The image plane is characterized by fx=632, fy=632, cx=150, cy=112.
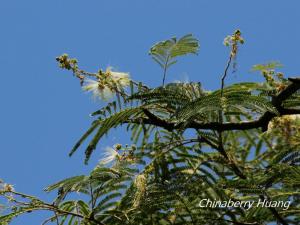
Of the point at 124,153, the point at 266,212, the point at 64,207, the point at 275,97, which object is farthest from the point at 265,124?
the point at 64,207

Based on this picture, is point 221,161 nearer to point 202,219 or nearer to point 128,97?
point 202,219

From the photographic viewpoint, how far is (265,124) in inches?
158

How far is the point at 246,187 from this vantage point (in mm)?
4230

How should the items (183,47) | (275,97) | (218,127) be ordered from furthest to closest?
1. (183,47)
2. (218,127)
3. (275,97)

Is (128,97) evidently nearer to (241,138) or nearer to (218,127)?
(218,127)

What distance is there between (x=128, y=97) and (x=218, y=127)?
2.00ft

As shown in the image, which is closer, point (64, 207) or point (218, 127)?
point (218, 127)

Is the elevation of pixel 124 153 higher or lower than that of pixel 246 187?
higher

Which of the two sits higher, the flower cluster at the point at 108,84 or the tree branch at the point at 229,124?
the flower cluster at the point at 108,84

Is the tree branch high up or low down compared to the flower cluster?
down

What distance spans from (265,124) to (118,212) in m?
1.29

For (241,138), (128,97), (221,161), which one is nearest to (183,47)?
(128,97)

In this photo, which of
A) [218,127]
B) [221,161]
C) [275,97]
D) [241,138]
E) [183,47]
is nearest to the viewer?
[275,97]

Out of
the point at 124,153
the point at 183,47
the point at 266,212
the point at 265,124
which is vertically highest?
the point at 183,47
